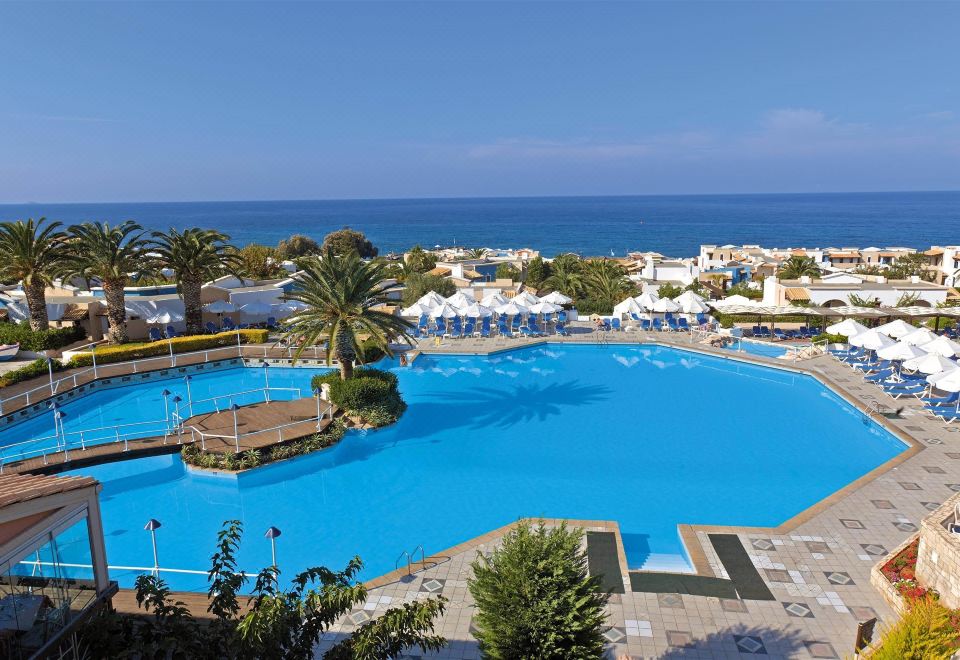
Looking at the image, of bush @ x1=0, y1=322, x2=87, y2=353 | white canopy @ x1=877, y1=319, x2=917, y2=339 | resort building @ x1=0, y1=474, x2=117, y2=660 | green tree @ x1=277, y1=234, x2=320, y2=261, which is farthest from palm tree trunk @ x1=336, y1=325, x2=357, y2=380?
green tree @ x1=277, y1=234, x2=320, y2=261

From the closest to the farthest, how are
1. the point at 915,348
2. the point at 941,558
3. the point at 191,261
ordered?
the point at 941,558, the point at 915,348, the point at 191,261

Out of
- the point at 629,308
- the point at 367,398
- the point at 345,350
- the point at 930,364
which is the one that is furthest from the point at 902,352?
the point at 345,350

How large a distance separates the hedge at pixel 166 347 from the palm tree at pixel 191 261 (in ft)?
4.75

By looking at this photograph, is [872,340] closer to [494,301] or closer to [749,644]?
[494,301]

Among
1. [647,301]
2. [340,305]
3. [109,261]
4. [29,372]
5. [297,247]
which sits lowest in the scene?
[29,372]

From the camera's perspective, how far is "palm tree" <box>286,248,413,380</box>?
17.2 m

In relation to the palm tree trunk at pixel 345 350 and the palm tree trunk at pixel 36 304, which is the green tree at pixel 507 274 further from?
the palm tree trunk at pixel 36 304

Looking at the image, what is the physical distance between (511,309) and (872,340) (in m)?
13.9

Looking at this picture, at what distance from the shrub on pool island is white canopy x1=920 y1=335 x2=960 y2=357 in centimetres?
1698

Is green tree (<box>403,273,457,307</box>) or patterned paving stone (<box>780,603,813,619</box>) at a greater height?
green tree (<box>403,273,457,307</box>)

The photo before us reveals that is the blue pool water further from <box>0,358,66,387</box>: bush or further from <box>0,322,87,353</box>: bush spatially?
<box>0,322,87,353</box>: bush

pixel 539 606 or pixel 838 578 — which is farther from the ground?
pixel 539 606

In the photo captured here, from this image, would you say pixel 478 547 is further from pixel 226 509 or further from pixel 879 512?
pixel 879 512

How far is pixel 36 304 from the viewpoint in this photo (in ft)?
76.3
